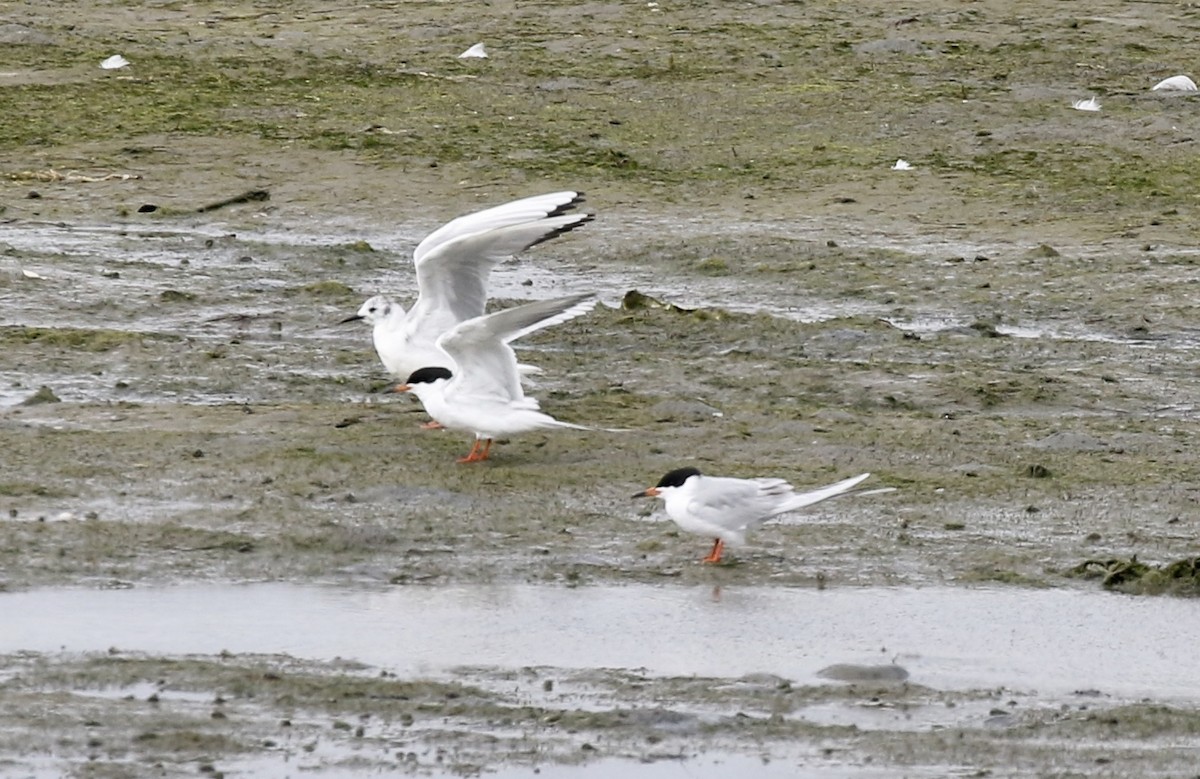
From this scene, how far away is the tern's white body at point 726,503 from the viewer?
810 centimetres

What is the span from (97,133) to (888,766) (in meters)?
10.8

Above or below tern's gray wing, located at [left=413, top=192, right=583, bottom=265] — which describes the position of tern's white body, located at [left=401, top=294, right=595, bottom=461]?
below

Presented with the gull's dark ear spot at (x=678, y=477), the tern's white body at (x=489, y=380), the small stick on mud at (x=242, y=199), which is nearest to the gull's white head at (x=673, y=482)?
the gull's dark ear spot at (x=678, y=477)

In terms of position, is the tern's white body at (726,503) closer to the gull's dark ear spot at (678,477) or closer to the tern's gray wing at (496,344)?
the gull's dark ear spot at (678,477)

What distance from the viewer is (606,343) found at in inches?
450

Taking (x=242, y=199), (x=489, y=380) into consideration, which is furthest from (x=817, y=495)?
(x=242, y=199)

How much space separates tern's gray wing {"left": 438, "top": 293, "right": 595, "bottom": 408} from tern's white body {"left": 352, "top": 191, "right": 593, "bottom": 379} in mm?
566

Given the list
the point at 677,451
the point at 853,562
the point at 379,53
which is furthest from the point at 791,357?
the point at 379,53

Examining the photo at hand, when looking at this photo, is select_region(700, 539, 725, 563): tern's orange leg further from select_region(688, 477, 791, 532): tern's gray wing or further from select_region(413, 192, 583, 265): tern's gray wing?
select_region(413, 192, 583, 265): tern's gray wing

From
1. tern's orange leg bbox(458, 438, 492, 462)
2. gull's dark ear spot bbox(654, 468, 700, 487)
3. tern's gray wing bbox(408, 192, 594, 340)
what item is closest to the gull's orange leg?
tern's orange leg bbox(458, 438, 492, 462)

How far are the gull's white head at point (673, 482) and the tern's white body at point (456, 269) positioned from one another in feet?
6.84

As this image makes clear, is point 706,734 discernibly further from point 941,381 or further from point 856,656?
point 941,381

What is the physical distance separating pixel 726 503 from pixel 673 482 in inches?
9.9

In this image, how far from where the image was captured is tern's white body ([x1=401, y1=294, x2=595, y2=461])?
947 cm
